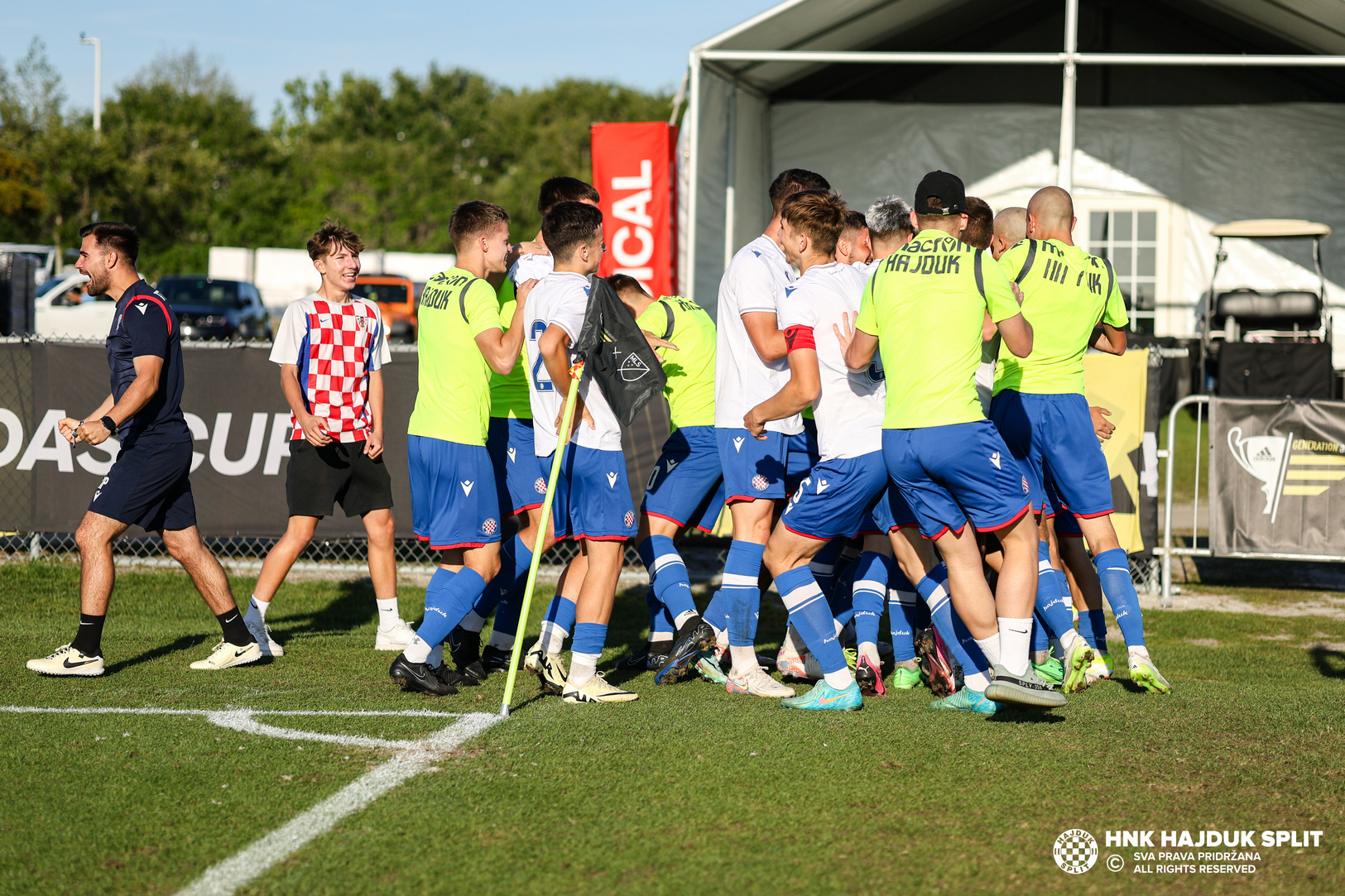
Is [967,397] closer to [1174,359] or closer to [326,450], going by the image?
[326,450]

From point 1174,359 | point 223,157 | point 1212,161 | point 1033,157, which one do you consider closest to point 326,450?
point 1174,359

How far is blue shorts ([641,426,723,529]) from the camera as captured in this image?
5.95 metres

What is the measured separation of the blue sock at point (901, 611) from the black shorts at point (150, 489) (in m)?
3.43

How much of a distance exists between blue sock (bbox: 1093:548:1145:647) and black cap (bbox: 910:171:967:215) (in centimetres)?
193

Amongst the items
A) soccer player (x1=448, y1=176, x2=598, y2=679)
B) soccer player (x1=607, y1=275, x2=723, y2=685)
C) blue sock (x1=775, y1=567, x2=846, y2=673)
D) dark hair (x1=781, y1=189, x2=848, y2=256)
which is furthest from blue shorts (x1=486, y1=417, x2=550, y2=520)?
dark hair (x1=781, y1=189, x2=848, y2=256)

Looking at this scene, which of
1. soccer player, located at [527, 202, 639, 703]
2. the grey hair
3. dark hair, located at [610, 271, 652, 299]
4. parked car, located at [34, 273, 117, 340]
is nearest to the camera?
soccer player, located at [527, 202, 639, 703]

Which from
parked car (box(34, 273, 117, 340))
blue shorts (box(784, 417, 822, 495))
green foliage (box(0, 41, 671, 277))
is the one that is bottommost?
blue shorts (box(784, 417, 822, 495))

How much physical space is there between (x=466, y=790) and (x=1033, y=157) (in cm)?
1617

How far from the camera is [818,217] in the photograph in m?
4.98

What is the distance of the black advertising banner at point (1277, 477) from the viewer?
7859 mm

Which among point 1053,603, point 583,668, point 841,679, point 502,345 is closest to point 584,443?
point 502,345

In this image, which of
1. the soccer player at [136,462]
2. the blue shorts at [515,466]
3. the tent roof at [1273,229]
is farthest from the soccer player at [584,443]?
the tent roof at [1273,229]

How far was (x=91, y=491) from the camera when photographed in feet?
27.4

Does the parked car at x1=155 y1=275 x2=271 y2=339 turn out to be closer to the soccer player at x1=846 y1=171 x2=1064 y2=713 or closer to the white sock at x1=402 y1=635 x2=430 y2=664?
the white sock at x1=402 y1=635 x2=430 y2=664
